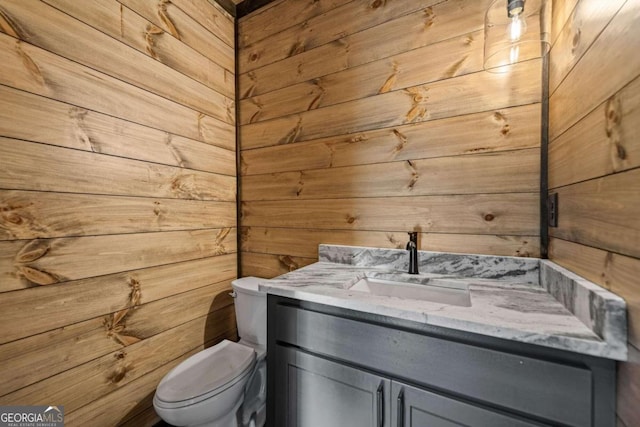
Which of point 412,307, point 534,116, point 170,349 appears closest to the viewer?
point 412,307

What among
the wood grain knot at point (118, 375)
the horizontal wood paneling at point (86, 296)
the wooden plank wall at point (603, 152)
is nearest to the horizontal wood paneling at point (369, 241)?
the wooden plank wall at point (603, 152)

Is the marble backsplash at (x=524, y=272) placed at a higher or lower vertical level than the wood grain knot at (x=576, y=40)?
lower

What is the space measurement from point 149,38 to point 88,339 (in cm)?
156

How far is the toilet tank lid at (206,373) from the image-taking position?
1104 millimetres

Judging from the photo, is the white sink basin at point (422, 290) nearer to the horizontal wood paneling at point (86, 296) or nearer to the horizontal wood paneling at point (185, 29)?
the horizontal wood paneling at point (86, 296)

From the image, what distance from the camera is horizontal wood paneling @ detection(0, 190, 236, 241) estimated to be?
984 millimetres

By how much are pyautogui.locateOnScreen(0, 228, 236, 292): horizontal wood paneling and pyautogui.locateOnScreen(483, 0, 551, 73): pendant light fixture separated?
1.84 meters

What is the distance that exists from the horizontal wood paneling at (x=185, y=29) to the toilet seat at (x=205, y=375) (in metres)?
1.85

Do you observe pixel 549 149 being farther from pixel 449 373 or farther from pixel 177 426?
pixel 177 426

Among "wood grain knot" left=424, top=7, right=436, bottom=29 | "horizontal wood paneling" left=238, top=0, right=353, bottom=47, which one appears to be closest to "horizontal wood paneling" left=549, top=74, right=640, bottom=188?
"wood grain knot" left=424, top=7, right=436, bottom=29

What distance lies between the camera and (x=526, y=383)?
0.67 meters

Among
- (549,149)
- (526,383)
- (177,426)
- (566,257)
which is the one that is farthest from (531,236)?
(177,426)

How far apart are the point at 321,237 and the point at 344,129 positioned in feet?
2.20

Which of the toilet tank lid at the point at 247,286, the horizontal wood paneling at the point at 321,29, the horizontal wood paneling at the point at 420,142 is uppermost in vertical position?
the horizontal wood paneling at the point at 321,29
